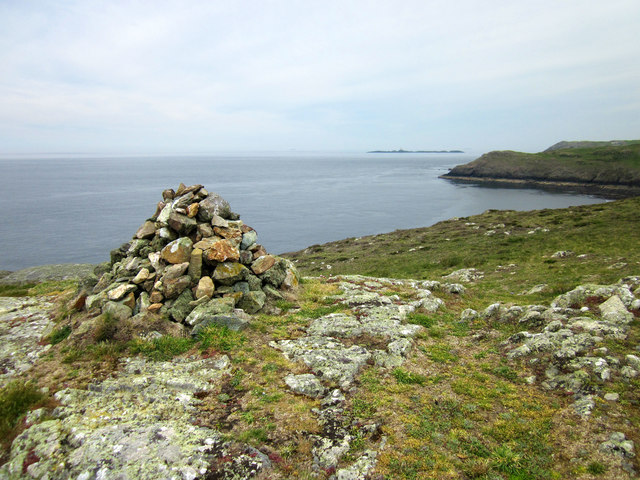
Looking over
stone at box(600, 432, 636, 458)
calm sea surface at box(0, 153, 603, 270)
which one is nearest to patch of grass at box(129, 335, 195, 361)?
stone at box(600, 432, 636, 458)

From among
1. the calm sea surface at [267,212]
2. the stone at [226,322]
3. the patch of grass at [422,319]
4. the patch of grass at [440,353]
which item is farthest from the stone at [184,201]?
the calm sea surface at [267,212]

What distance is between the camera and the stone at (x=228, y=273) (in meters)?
16.7

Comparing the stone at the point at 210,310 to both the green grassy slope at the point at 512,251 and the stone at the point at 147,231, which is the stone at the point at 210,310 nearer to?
the stone at the point at 147,231

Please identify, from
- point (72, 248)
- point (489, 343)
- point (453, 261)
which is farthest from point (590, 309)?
point (72, 248)

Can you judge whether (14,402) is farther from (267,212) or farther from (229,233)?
(267,212)

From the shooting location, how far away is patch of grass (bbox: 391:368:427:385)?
443 inches

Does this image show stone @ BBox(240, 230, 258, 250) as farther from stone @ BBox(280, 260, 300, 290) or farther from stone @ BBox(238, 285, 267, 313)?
stone @ BBox(238, 285, 267, 313)

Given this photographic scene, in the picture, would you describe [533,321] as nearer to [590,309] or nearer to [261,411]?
[590,309]

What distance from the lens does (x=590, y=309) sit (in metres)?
→ 14.9

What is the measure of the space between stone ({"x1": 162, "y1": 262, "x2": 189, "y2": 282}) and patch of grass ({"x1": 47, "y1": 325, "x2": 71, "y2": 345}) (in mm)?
4453

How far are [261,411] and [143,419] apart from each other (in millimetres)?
3118

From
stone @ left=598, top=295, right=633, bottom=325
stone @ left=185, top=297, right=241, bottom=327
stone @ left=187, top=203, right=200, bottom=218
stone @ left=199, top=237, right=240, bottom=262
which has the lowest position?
stone @ left=185, top=297, right=241, bottom=327

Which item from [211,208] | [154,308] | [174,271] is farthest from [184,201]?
[154,308]

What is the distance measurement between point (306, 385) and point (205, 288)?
7.41m
